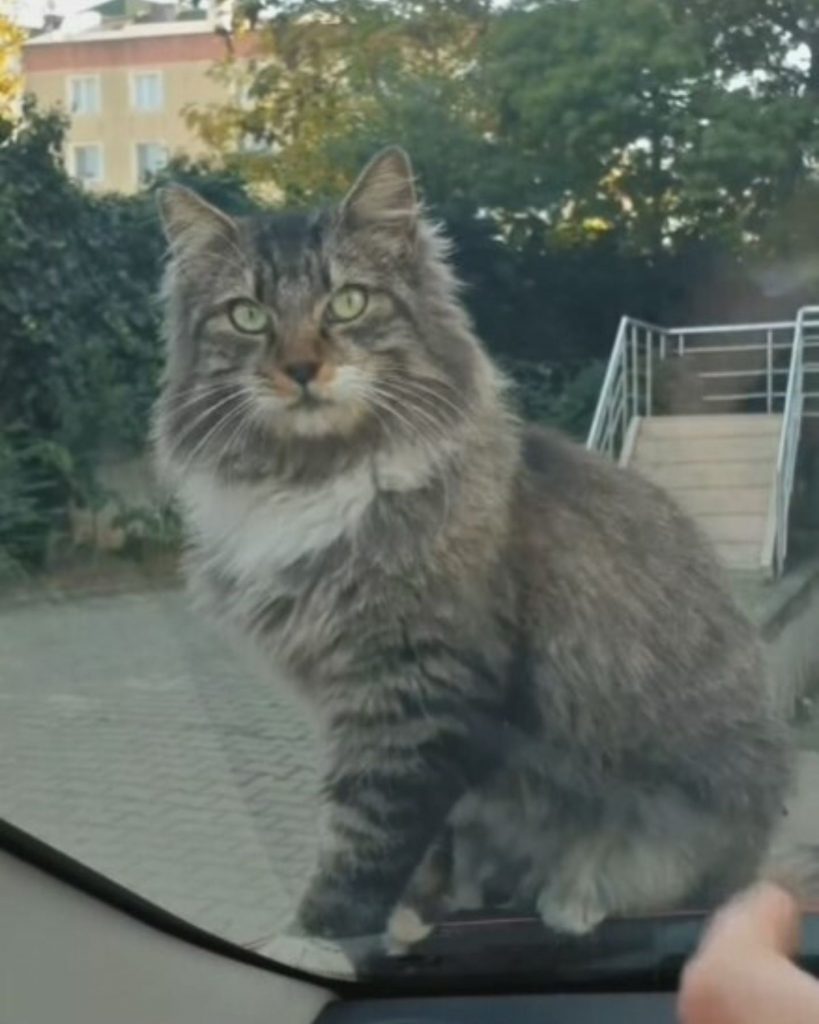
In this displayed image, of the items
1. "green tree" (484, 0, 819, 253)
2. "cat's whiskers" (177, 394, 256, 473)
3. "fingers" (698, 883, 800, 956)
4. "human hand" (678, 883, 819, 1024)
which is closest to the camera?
"human hand" (678, 883, 819, 1024)

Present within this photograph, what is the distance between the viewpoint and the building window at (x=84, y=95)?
3.23 m

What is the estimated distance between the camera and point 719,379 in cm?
309

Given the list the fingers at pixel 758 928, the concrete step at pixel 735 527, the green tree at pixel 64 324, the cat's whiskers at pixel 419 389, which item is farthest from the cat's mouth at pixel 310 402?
the fingers at pixel 758 928

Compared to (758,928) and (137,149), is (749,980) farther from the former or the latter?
(137,149)

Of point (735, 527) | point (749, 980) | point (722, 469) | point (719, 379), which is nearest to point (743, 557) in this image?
point (735, 527)

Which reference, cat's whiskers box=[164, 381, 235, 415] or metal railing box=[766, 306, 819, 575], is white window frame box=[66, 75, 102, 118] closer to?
cat's whiskers box=[164, 381, 235, 415]

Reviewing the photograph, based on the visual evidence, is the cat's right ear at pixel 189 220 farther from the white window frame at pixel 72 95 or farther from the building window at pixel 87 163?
the white window frame at pixel 72 95

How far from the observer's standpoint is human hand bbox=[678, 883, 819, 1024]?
1480mm

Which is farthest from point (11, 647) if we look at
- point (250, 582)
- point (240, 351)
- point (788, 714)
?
point (788, 714)

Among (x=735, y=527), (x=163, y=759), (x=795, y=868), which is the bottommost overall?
(x=795, y=868)

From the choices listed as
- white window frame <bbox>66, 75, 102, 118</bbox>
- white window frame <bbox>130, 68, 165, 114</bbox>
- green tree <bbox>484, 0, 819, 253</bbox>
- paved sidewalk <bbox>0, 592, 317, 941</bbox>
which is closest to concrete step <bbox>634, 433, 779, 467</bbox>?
green tree <bbox>484, 0, 819, 253</bbox>

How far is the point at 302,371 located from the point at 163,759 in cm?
80

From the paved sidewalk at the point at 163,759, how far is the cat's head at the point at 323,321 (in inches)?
17.1

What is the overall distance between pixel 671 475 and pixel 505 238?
1.61ft
